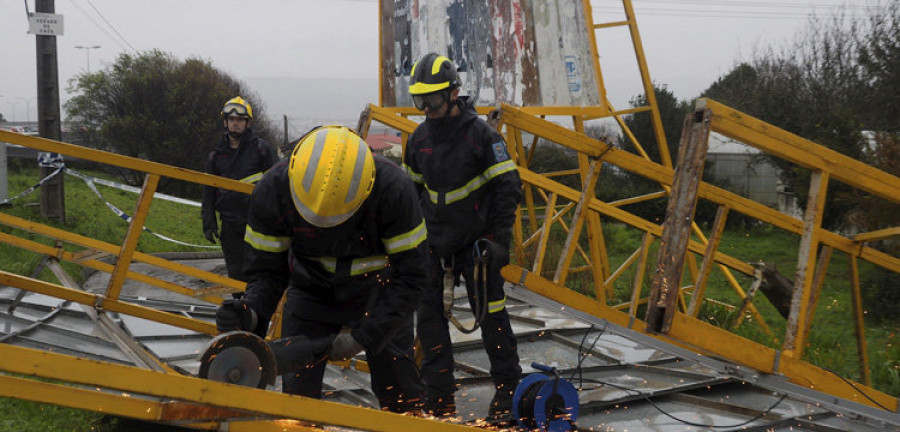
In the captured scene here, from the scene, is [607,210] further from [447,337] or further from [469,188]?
[447,337]

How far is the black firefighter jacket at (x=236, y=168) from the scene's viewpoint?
636 cm

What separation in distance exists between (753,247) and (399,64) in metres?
8.44

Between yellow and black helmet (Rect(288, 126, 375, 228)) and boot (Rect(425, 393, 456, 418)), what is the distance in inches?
63.7

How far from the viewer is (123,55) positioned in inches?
845

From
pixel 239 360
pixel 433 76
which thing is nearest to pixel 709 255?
pixel 433 76

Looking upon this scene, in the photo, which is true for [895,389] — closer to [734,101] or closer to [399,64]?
[399,64]

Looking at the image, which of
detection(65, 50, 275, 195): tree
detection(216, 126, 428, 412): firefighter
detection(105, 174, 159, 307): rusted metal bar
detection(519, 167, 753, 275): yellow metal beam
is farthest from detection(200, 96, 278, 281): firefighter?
detection(65, 50, 275, 195): tree

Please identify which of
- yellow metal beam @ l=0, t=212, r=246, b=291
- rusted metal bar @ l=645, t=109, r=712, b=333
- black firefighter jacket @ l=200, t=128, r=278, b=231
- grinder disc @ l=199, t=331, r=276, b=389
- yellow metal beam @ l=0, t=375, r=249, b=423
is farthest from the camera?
black firefighter jacket @ l=200, t=128, r=278, b=231

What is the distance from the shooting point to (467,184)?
4.48 metres

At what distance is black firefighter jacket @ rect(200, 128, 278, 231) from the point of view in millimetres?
6363

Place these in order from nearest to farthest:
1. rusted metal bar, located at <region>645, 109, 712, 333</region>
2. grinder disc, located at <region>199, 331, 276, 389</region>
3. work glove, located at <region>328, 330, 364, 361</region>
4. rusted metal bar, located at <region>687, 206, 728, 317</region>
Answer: grinder disc, located at <region>199, 331, 276, 389</region>, work glove, located at <region>328, 330, 364, 361</region>, rusted metal bar, located at <region>645, 109, 712, 333</region>, rusted metal bar, located at <region>687, 206, 728, 317</region>

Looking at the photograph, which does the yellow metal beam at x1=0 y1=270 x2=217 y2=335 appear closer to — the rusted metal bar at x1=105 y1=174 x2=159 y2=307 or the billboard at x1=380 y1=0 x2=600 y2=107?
the rusted metal bar at x1=105 y1=174 x2=159 y2=307

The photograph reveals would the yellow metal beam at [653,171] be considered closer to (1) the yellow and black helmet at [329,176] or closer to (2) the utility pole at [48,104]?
(1) the yellow and black helmet at [329,176]

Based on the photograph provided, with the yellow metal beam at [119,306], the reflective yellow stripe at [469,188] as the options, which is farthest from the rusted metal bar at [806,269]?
the yellow metal beam at [119,306]
